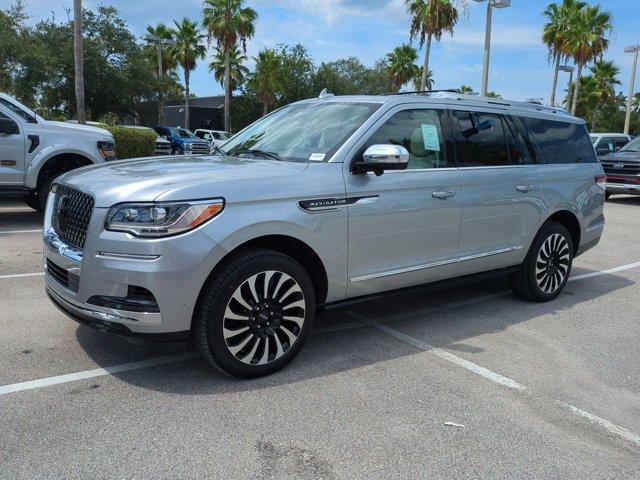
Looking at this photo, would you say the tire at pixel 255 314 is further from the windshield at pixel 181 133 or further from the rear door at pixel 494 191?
the windshield at pixel 181 133

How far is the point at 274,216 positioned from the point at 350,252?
2.29 ft

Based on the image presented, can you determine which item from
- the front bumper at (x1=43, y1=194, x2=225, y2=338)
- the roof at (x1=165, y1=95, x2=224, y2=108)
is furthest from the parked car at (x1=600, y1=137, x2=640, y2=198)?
the roof at (x1=165, y1=95, x2=224, y2=108)

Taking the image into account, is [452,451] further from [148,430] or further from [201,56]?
[201,56]

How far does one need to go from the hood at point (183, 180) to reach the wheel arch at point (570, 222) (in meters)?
3.13

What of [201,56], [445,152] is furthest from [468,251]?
[201,56]

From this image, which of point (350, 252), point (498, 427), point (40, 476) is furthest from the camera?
point (350, 252)

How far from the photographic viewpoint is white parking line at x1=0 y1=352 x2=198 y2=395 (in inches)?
138

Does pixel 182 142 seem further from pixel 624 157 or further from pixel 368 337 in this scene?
pixel 368 337

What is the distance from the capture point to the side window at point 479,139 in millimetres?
4871

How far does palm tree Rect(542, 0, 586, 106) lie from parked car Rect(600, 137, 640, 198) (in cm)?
2095

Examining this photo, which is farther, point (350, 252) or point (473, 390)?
point (350, 252)

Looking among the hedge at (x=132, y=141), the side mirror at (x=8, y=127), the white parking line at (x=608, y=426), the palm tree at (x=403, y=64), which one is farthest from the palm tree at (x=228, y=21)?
the white parking line at (x=608, y=426)

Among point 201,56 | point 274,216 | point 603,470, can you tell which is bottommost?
point 603,470

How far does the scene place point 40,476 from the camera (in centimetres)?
265
